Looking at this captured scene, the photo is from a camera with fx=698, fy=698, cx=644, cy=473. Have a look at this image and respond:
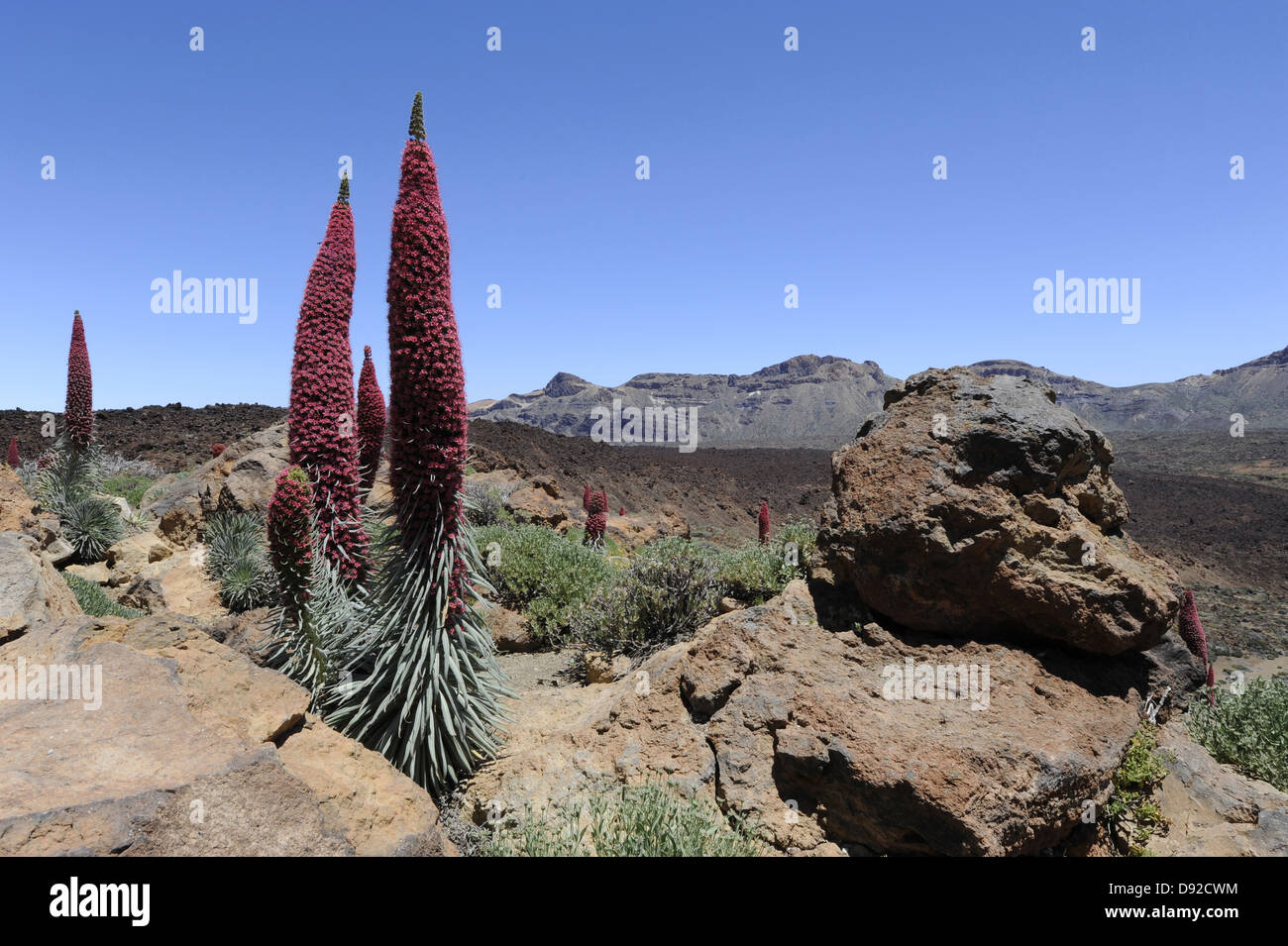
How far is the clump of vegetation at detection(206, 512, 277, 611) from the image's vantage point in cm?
819

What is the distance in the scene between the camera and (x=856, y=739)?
3195 millimetres

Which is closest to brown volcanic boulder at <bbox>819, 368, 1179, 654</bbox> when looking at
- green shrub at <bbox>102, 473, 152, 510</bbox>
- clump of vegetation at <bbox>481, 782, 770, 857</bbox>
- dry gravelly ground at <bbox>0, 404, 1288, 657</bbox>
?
clump of vegetation at <bbox>481, 782, 770, 857</bbox>

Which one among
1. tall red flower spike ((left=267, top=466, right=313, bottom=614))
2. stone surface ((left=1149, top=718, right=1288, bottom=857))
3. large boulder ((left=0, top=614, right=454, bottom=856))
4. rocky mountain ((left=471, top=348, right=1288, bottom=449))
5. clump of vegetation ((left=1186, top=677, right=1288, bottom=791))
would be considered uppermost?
rocky mountain ((left=471, top=348, right=1288, bottom=449))

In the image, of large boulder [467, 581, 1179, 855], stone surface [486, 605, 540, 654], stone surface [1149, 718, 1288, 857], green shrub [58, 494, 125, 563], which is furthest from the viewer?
green shrub [58, 494, 125, 563]

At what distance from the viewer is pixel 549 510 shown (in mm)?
14648

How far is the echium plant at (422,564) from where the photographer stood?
331cm

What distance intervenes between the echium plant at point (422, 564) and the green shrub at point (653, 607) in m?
2.33

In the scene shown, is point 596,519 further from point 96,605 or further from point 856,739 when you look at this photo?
point 856,739

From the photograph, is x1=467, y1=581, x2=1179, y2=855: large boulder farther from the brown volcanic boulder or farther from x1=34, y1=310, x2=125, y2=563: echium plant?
x1=34, y1=310, x2=125, y2=563: echium plant

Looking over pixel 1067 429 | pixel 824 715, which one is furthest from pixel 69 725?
pixel 1067 429

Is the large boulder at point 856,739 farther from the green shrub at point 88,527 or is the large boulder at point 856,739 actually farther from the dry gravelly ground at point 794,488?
the dry gravelly ground at point 794,488

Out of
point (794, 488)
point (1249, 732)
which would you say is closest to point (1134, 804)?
point (1249, 732)

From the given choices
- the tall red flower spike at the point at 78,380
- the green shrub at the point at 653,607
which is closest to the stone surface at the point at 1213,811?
the green shrub at the point at 653,607
